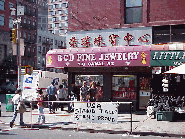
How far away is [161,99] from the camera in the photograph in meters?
14.7

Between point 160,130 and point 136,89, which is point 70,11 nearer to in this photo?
point 136,89

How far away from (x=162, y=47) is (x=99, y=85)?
15.1ft

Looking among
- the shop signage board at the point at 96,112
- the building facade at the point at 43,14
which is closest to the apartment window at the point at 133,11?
the shop signage board at the point at 96,112

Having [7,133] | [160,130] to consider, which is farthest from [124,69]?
[7,133]

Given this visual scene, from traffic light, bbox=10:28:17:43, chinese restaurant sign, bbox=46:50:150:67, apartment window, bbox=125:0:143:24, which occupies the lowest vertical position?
chinese restaurant sign, bbox=46:50:150:67

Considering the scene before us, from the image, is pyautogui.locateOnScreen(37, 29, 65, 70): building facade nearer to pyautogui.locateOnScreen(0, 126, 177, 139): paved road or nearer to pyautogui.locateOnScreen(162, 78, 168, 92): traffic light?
pyautogui.locateOnScreen(162, 78, 168, 92): traffic light

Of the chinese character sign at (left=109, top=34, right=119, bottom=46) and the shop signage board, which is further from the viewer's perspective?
the chinese character sign at (left=109, top=34, right=119, bottom=46)

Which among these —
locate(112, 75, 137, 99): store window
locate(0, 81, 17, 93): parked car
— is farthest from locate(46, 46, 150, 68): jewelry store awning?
locate(0, 81, 17, 93): parked car

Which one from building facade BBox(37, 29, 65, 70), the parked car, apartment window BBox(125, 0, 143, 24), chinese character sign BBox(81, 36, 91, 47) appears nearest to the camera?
apartment window BBox(125, 0, 143, 24)

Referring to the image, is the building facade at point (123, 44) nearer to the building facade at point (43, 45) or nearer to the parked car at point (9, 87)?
the parked car at point (9, 87)

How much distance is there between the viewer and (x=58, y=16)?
95.6 m

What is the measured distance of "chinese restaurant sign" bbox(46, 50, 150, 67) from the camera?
16328mm

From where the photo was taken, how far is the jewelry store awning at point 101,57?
16.3m

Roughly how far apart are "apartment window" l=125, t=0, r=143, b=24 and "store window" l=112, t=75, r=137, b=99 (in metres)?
3.36
